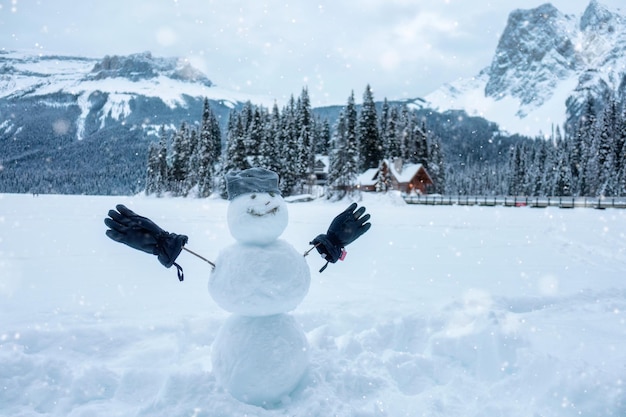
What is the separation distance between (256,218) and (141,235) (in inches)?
35.1

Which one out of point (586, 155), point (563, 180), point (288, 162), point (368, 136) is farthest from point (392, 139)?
point (586, 155)

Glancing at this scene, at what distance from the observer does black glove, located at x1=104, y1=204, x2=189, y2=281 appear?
119 inches

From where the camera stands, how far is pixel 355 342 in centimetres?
396

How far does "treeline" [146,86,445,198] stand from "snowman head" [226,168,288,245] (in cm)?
3702

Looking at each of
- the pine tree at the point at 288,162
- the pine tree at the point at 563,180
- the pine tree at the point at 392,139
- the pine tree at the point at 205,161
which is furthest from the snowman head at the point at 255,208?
the pine tree at the point at 563,180

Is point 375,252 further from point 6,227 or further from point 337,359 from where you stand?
point 6,227

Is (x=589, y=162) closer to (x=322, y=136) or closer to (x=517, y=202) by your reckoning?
(x=517, y=202)

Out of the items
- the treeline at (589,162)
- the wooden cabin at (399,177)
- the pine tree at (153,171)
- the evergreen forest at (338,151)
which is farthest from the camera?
the pine tree at (153,171)

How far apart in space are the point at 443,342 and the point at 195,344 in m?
2.67

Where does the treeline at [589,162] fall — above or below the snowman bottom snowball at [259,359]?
above

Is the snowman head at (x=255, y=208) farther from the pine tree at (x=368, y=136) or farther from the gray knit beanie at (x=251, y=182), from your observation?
the pine tree at (x=368, y=136)

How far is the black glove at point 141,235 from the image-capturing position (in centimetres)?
303

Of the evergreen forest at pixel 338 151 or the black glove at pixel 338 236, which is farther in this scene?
the evergreen forest at pixel 338 151

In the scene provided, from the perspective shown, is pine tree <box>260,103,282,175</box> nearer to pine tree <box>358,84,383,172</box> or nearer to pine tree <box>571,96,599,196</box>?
pine tree <box>358,84,383,172</box>
